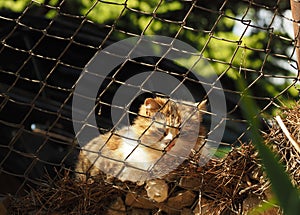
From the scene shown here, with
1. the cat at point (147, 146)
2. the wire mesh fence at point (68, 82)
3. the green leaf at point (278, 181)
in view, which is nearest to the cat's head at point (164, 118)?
the cat at point (147, 146)

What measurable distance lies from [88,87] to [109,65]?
14 centimetres

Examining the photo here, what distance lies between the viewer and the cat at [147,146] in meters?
2.59

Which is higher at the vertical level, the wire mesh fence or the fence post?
the fence post

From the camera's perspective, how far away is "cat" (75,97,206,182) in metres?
2.59

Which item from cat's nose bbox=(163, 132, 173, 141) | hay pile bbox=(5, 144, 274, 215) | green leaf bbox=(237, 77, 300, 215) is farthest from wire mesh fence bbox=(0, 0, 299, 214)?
green leaf bbox=(237, 77, 300, 215)

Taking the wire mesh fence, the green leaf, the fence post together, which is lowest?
the wire mesh fence

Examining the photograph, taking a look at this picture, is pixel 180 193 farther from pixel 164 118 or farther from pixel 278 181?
pixel 278 181

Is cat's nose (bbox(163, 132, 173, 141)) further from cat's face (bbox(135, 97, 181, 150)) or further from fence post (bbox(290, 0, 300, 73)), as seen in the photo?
fence post (bbox(290, 0, 300, 73))

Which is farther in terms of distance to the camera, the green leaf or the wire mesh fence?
the wire mesh fence

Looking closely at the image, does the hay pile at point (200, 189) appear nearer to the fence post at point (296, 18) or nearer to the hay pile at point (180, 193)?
the hay pile at point (180, 193)

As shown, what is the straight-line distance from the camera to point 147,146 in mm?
2508

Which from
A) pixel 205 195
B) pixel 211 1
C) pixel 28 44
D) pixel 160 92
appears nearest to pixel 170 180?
pixel 205 195

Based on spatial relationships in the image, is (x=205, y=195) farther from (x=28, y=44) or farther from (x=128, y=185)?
(x=28, y=44)

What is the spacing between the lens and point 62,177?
9.06 ft
